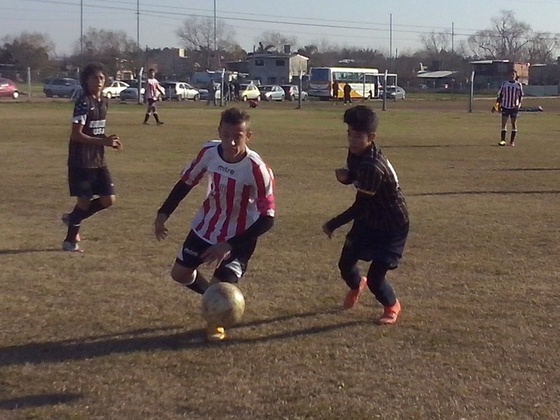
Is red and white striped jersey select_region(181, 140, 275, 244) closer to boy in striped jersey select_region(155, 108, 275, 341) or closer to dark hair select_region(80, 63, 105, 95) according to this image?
boy in striped jersey select_region(155, 108, 275, 341)

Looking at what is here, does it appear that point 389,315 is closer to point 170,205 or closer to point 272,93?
point 170,205

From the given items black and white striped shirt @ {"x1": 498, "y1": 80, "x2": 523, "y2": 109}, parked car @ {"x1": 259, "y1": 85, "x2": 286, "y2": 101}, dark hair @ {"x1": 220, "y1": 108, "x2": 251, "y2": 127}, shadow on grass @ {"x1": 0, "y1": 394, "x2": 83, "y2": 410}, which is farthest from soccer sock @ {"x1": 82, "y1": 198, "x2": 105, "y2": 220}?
parked car @ {"x1": 259, "y1": 85, "x2": 286, "y2": 101}

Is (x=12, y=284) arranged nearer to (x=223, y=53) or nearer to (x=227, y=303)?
(x=227, y=303)

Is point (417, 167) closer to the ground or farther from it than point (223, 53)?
closer to the ground

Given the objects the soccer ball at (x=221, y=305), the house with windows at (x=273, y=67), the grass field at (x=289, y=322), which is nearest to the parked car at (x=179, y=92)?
the house with windows at (x=273, y=67)

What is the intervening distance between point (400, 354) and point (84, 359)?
1.78 meters

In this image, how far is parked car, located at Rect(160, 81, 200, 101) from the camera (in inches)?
2141

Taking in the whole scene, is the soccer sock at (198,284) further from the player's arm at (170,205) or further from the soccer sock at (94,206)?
the soccer sock at (94,206)

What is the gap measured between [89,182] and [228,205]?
3.00 meters

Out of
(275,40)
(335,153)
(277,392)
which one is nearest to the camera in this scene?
(277,392)

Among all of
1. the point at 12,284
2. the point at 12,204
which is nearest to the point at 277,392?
the point at 12,284

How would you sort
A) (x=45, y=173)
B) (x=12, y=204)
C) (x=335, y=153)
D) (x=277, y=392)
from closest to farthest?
1. (x=277, y=392)
2. (x=12, y=204)
3. (x=45, y=173)
4. (x=335, y=153)

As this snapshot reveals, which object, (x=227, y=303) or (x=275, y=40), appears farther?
(x=275, y=40)

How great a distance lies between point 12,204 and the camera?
10797mm
